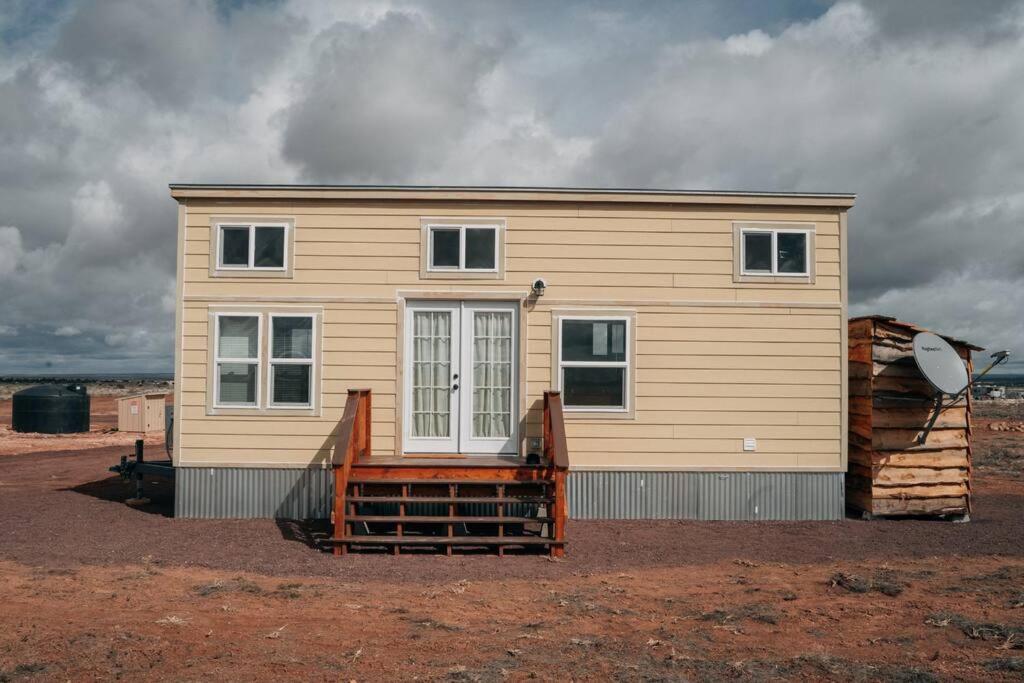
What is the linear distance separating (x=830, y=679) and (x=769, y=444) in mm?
5333

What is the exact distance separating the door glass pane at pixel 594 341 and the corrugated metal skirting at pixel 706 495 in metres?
1.54

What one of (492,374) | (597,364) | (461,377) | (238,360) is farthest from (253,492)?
(597,364)

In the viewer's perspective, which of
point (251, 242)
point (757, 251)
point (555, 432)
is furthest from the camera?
point (757, 251)

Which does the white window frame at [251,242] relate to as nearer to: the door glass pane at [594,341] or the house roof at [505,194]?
the house roof at [505,194]

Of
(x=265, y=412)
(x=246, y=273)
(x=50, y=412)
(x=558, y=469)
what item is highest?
(x=246, y=273)

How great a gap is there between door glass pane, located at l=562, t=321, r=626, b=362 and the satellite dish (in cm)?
380

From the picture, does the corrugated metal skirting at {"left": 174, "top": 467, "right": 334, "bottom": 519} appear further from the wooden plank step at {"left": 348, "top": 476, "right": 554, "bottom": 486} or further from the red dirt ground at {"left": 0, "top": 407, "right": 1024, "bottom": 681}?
the wooden plank step at {"left": 348, "top": 476, "right": 554, "bottom": 486}

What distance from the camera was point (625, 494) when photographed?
9.34 m

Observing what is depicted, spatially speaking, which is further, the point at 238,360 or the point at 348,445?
the point at 238,360

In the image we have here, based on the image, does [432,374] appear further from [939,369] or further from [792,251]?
[939,369]

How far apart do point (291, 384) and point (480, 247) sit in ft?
10.1

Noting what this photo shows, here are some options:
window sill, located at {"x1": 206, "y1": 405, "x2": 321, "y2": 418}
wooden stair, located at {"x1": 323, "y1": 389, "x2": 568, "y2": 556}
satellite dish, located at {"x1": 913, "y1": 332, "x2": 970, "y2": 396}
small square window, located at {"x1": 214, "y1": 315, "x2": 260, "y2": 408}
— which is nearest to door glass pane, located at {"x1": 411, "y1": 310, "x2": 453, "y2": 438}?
wooden stair, located at {"x1": 323, "y1": 389, "x2": 568, "y2": 556}

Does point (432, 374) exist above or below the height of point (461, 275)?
below

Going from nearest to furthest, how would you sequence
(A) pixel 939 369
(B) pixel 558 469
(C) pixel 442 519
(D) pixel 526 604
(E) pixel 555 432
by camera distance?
(D) pixel 526 604
(B) pixel 558 469
(C) pixel 442 519
(E) pixel 555 432
(A) pixel 939 369
